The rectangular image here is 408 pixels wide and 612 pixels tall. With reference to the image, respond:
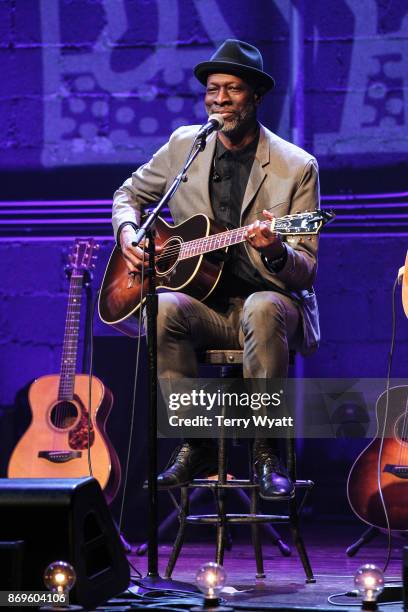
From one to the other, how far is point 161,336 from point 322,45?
2168 mm

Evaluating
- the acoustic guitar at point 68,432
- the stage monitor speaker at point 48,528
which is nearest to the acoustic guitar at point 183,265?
the acoustic guitar at point 68,432

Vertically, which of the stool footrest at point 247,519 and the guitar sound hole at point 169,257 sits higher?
the guitar sound hole at point 169,257

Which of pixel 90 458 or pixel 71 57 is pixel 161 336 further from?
pixel 71 57

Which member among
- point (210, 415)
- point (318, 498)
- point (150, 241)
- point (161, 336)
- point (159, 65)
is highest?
point (159, 65)

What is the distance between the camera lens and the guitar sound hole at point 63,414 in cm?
446

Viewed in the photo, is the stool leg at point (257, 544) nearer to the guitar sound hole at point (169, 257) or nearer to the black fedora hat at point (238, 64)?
the guitar sound hole at point (169, 257)

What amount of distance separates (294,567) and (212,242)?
1.24 m

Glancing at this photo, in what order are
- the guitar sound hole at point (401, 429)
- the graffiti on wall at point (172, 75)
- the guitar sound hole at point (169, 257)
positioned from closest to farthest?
1. the guitar sound hole at point (169, 257)
2. the guitar sound hole at point (401, 429)
3. the graffiti on wall at point (172, 75)

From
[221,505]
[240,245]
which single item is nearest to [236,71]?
[240,245]

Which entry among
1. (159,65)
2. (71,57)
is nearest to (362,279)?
(159,65)

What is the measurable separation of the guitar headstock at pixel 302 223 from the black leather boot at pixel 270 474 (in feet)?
2.30

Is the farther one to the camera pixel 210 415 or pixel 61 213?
pixel 61 213

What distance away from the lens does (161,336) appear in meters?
3.55

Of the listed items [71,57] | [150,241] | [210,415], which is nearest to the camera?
[150,241]
